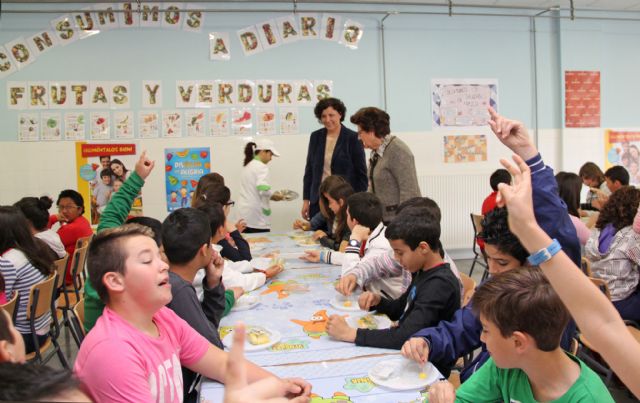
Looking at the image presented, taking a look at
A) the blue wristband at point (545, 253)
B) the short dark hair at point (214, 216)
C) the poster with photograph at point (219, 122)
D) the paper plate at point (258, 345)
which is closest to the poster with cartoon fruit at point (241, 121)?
the poster with photograph at point (219, 122)

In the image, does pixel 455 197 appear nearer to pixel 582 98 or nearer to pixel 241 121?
pixel 582 98

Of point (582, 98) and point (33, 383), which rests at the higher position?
point (582, 98)

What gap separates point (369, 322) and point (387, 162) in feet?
7.15

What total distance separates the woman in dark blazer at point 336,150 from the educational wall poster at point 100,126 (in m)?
2.56

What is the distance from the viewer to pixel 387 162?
405 centimetres

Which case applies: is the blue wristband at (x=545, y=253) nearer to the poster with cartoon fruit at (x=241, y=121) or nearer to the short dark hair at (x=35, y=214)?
the short dark hair at (x=35, y=214)

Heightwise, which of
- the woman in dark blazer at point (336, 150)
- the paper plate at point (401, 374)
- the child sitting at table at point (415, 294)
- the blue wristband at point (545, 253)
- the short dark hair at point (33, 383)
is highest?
the woman in dark blazer at point (336, 150)

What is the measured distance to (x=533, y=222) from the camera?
1.01m

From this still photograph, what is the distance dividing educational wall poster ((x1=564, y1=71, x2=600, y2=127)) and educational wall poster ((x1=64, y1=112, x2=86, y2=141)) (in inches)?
227

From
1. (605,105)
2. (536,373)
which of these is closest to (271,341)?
(536,373)

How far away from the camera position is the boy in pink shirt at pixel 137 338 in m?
1.32

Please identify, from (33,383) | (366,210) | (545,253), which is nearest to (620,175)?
(366,210)

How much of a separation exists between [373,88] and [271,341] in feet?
16.2

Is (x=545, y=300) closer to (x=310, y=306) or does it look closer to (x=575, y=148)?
(x=310, y=306)
